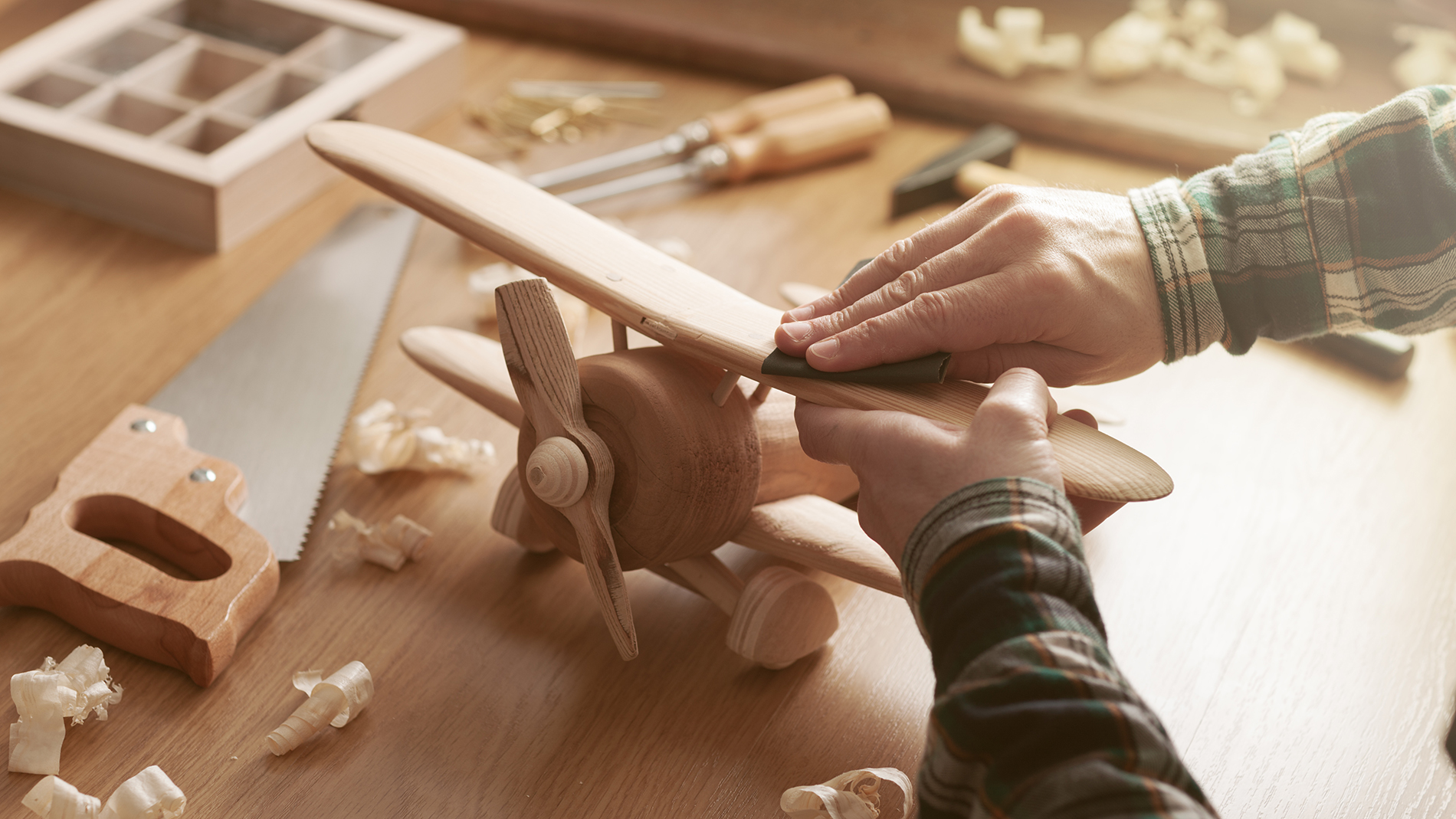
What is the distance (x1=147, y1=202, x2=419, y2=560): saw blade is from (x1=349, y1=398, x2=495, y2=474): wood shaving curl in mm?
30

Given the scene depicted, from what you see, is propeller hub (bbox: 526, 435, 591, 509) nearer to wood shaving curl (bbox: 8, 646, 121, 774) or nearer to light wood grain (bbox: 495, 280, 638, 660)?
light wood grain (bbox: 495, 280, 638, 660)

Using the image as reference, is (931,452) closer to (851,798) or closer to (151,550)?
(851,798)

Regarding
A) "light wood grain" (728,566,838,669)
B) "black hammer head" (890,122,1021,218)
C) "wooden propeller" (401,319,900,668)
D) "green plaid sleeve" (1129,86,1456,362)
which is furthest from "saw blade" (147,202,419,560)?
"green plaid sleeve" (1129,86,1456,362)

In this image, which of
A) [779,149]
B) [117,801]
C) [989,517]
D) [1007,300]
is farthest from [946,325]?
[779,149]

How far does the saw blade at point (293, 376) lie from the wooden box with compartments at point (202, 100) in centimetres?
→ 12

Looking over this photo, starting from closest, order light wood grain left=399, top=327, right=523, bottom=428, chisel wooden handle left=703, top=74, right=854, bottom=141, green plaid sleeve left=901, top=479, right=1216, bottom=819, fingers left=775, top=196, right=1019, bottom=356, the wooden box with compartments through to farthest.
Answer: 1. green plaid sleeve left=901, top=479, right=1216, bottom=819
2. fingers left=775, top=196, right=1019, bottom=356
3. light wood grain left=399, top=327, right=523, bottom=428
4. the wooden box with compartments
5. chisel wooden handle left=703, top=74, right=854, bottom=141

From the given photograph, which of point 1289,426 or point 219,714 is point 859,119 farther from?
point 219,714

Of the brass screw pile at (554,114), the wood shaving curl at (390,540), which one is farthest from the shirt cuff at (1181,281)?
the brass screw pile at (554,114)

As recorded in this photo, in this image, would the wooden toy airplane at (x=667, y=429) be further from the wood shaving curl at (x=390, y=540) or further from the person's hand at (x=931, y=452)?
the wood shaving curl at (x=390, y=540)

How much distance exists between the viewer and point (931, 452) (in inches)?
23.9

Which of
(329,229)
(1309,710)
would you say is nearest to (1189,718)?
(1309,710)

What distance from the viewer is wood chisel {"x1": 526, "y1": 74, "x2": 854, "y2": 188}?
1.34 metres

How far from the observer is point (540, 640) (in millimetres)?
812

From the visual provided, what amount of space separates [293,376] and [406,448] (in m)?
0.16
